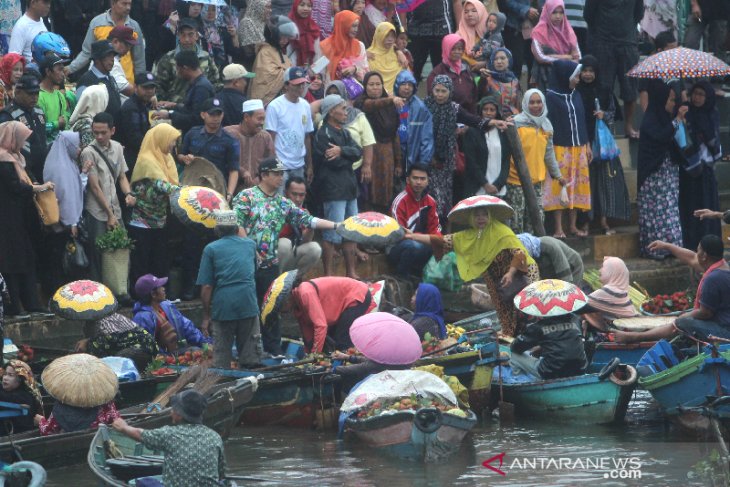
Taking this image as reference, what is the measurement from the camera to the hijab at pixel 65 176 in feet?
56.5

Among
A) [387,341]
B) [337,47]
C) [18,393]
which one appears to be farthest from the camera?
[337,47]

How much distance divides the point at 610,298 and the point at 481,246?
4.97 feet

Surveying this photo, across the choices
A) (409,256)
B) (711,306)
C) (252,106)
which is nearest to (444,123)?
(409,256)

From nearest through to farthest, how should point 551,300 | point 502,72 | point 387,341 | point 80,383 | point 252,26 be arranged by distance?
point 80,383
point 387,341
point 551,300
point 252,26
point 502,72

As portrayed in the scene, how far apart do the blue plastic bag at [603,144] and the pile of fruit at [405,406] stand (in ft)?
25.3

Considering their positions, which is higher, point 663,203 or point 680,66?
point 680,66

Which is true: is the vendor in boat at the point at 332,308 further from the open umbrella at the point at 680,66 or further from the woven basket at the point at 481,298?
the open umbrella at the point at 680,66

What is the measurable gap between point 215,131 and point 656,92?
6.51 metres

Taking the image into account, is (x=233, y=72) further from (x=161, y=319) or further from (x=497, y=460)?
(x=497, y=460)

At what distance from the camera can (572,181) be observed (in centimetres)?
2172

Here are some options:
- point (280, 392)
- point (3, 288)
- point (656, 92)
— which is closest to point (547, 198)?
point (656, 92)

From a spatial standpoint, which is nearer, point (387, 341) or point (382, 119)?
point (387, 341)

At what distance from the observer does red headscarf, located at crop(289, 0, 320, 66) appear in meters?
20.4

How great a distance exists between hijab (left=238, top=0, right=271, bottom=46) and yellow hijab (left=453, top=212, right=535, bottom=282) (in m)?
3.56
